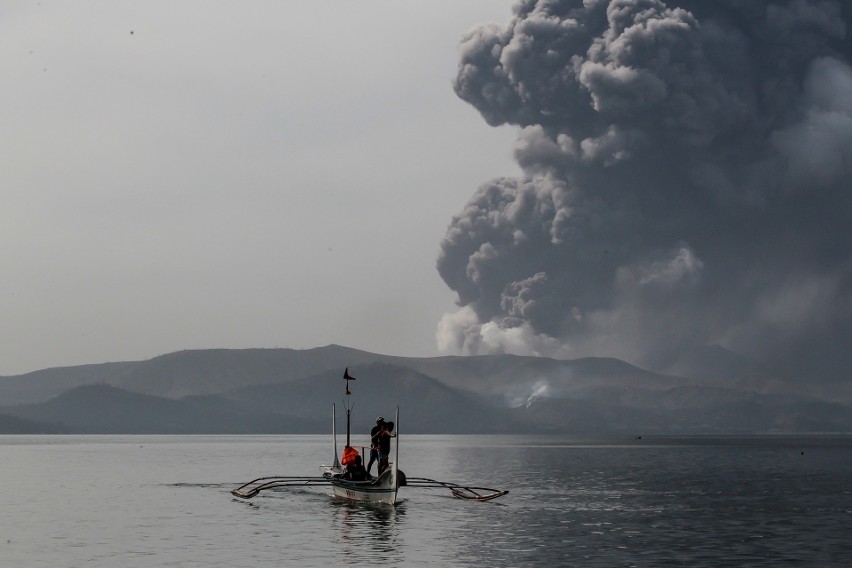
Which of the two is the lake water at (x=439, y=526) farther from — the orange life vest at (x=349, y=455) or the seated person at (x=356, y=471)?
the orange life vest at (x=349, y=455)

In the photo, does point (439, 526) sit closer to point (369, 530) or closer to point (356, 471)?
point (369, 530)

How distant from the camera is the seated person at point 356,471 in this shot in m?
81.2

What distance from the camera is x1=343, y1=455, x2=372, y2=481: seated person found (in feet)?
267

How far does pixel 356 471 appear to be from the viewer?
8156 cm

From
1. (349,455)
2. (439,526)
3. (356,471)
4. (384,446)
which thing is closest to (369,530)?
(439,526)

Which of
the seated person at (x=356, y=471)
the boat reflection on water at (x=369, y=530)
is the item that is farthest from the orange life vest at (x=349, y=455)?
the boat reflection on water at (x=369, y=530)

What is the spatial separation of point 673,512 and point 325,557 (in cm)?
3111

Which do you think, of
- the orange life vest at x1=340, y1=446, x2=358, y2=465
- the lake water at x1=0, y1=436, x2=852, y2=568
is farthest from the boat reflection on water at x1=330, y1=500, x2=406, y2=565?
the orange life vest at x1=340, y1=446, x2=358, y2=465

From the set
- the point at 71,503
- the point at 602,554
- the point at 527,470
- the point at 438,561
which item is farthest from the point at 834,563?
the point at 527,470

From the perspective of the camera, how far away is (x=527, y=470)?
14650 cm

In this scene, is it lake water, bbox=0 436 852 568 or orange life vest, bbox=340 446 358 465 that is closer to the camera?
lake water, bbox=0 436 852 568

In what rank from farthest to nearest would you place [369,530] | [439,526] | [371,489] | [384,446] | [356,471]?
[356,471] < [384,446] < [371,489] < [439,526] < [369,530]

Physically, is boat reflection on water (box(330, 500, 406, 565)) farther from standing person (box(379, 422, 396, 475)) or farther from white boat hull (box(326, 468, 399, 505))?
standing person (box(379, 422, 396, 475))

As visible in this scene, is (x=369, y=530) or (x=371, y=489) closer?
(x=369, y=530)
